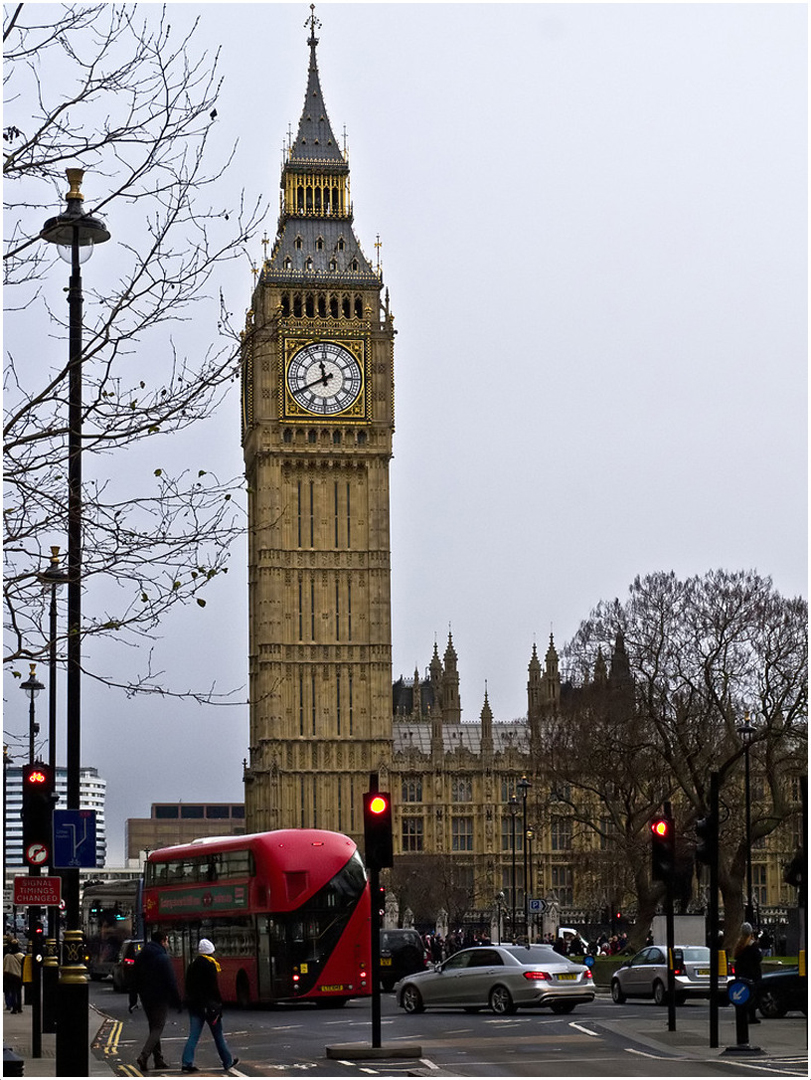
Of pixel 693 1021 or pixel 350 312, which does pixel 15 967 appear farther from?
pixel 350 312

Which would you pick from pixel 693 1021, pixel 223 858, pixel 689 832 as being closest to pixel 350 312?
pixel 689 832

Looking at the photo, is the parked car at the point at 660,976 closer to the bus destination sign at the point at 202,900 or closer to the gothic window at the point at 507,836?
the bus destination sign at the point at 202,900

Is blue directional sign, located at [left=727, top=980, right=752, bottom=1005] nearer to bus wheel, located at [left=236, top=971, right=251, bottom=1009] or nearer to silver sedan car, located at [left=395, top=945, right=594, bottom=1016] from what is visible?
silver sedan car, located at [left=395, top=945, right=594, bottom=1016]

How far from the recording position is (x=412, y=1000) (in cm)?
3294

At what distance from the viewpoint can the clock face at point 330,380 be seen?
332ft

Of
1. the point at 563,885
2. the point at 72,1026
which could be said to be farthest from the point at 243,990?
the point at 563,885

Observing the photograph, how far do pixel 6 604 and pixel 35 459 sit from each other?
4.18 ft

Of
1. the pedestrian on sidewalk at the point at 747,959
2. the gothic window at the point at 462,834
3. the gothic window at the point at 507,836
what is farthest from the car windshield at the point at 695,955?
the gothic window at the point at 462,834

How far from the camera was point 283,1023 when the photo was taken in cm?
3031

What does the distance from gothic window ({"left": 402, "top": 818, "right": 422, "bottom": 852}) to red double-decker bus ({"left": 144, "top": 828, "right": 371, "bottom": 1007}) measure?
74240mm

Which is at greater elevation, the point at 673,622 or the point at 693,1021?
the point at 673,622

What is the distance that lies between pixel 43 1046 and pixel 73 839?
19.1 ft

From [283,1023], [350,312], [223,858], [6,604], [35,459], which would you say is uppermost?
[350,312]

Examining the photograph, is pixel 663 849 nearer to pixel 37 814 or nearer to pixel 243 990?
pixel 37 814
